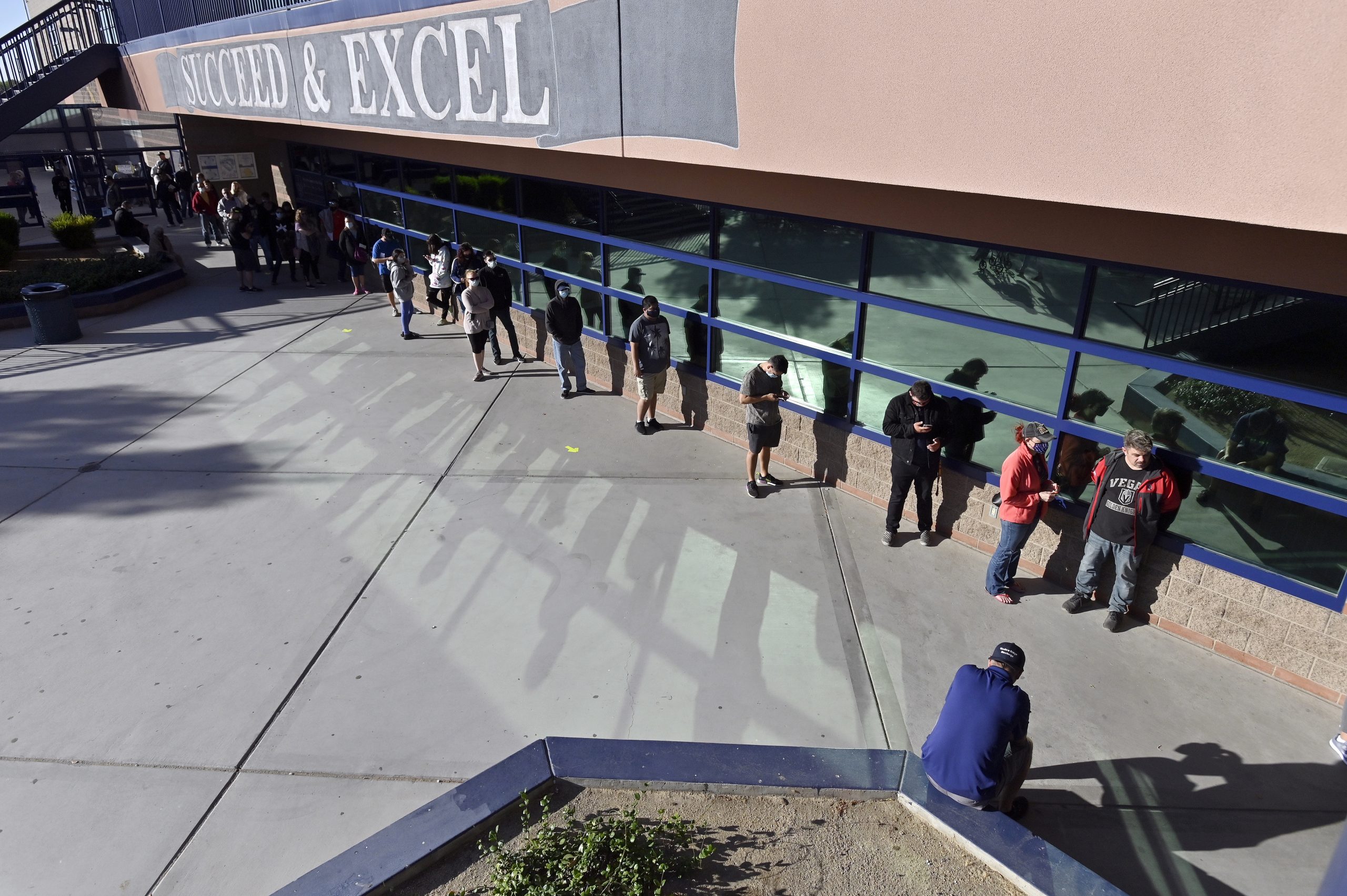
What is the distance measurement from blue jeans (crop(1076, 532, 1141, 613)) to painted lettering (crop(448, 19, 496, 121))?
250 inches

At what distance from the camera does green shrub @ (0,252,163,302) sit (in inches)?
539

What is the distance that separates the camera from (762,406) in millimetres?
7461

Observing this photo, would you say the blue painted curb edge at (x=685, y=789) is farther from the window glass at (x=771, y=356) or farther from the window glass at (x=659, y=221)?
the window glass at (x=659, y=221)

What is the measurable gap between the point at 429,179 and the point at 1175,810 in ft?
39.6

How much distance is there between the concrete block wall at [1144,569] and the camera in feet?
17.3

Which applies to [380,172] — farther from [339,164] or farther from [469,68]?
[469,68]

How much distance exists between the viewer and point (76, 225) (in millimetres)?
16594

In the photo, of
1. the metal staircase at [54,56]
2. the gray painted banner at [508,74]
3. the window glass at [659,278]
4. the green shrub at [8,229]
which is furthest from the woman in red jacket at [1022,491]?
the metal staircase at [54,56]

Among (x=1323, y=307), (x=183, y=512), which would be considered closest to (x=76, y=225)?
(x=183, y=512)

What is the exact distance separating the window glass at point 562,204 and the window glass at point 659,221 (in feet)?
1.05

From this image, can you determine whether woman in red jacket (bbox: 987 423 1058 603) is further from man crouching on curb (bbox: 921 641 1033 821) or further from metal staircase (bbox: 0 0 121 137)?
metal staircase (bbox: 0 0 121 137)

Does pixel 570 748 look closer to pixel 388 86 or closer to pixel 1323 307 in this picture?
pixel 1323 307

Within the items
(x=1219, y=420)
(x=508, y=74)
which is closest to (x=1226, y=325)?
(x=1219, y=420)

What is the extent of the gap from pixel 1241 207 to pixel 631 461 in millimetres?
5669
